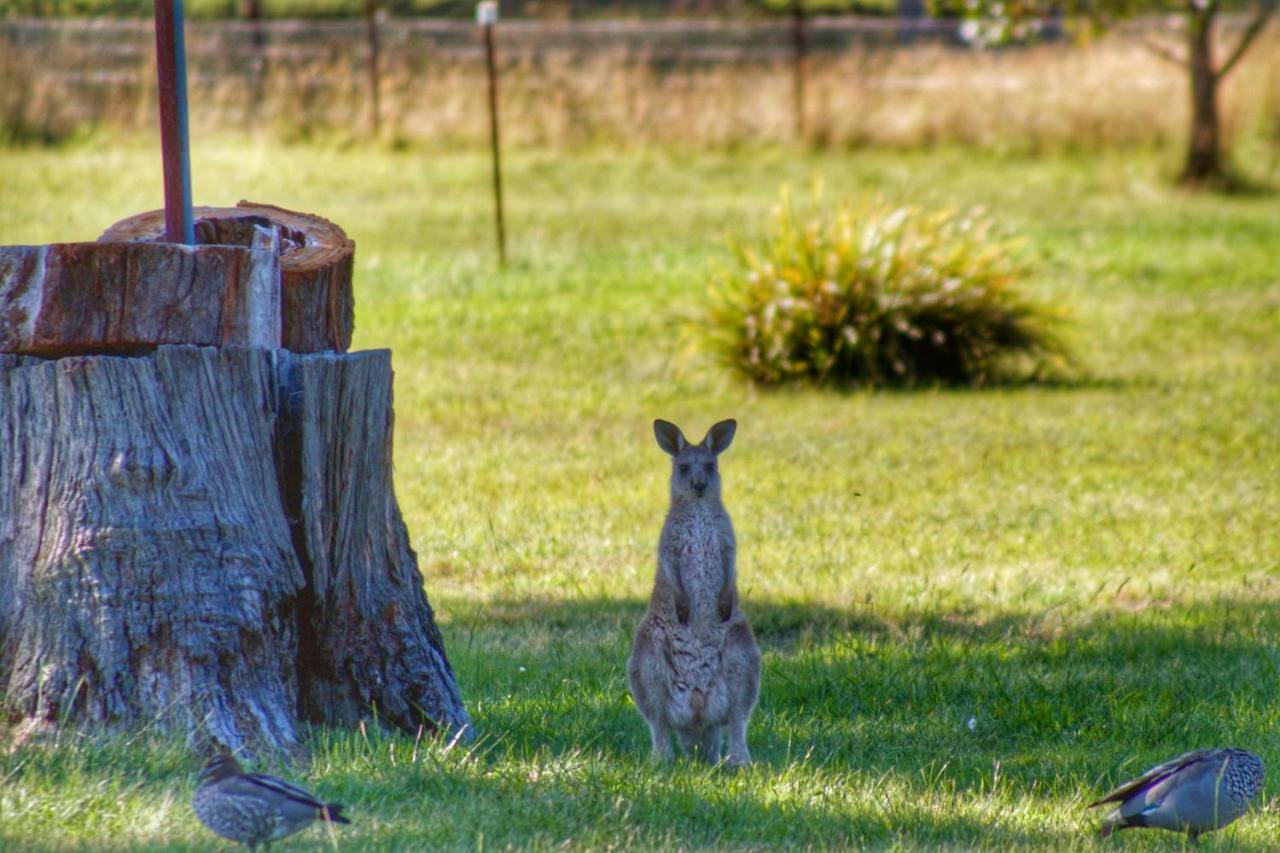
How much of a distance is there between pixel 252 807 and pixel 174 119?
2.31 m

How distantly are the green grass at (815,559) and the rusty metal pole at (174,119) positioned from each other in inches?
66.1

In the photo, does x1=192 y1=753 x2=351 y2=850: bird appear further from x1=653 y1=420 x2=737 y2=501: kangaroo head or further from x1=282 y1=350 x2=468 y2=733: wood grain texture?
x1=653 y1=420 x2=737 y2=501: kangaroo head

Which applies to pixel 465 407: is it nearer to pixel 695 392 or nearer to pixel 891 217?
pixel 695 392

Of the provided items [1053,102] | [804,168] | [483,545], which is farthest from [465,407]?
[1053,102]

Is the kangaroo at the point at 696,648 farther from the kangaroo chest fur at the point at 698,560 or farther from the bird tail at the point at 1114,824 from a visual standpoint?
the bird tail at the point at 1114,824

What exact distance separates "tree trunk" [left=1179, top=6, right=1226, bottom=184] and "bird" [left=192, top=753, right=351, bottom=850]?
19681 mm

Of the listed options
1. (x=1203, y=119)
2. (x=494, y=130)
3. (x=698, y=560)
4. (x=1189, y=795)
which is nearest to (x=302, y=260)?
(x=698, y=560)

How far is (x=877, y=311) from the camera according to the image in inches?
536

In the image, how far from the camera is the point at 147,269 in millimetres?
4895

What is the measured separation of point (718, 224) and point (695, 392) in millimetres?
7883

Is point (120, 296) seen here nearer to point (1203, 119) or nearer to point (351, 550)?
point (351, 550)

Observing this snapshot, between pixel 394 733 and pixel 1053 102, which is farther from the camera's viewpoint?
pixel 1053 102

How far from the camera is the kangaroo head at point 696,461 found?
576cm

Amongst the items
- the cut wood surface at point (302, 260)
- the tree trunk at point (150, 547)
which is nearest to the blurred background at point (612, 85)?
the cut wood surface at point (302, 260)
